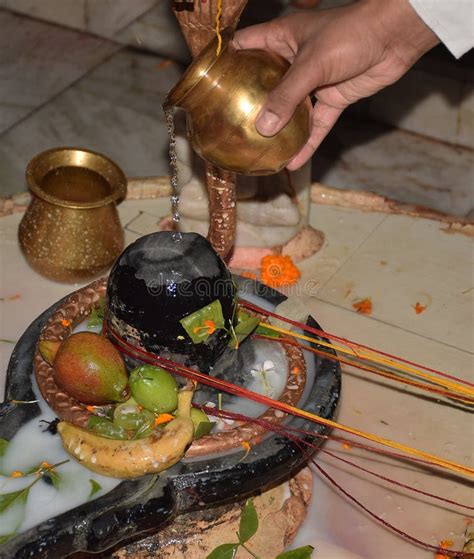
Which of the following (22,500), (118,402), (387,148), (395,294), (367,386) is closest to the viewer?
(22,500)

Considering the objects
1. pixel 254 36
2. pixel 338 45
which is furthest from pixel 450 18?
pixel 254 36

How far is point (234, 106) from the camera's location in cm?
173

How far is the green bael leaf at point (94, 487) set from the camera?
1.55 meters

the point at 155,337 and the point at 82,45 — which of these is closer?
the point at 155,337

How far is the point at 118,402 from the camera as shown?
1.64 meters

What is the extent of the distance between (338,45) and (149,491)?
0.88m

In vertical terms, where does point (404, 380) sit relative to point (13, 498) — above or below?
below

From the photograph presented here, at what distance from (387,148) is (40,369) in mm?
2071

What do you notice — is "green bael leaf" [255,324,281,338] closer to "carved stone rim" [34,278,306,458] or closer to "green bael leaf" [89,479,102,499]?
"carved stone rim" [34,278,306,458]

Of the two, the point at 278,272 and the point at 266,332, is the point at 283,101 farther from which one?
the point at 278,272

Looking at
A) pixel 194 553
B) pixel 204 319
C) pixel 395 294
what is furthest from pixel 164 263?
pixel 395 294

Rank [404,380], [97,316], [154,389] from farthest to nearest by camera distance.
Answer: [404,380], [97,316], [154,389]

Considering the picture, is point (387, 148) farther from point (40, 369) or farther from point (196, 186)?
point (40, 369)


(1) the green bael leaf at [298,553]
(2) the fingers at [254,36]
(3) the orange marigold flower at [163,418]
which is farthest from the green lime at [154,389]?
(2) the fingers at [254,36]
